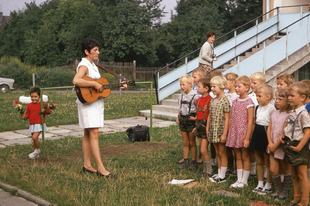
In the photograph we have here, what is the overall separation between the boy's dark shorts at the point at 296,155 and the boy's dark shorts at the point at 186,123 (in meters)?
2.11

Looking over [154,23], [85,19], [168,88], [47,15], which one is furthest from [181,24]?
[168,88]

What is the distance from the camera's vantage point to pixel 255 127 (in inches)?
214

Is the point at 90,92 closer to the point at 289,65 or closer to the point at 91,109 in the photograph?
the point at 91,109

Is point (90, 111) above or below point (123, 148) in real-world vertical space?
above

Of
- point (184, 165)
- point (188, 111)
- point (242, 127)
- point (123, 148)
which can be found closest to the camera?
point (242, 127)

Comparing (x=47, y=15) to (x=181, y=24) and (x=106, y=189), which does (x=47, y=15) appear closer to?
(x=181, y=24)

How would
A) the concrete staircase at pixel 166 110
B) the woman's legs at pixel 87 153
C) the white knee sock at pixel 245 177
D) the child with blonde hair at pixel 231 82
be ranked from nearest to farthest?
the white knee sock at pixel 245 177 → the child with blonde hair at pixel 231 82 → the woman's legs at pixel 87 153 → the concrete staircase at pixel 166 110

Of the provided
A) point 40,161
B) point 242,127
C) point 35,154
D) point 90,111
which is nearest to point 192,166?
point 242,127

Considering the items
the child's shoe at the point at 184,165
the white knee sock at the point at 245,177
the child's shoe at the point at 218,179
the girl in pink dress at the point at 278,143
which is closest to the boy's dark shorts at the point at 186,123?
the child's shoe at the point at 184,165

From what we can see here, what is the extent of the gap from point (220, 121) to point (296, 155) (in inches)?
55.0

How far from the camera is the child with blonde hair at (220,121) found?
5.77 m

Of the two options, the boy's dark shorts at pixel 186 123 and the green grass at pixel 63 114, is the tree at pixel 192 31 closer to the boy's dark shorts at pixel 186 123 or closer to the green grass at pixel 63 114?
the green grass at pixel 63 114

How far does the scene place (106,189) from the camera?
5.23 m

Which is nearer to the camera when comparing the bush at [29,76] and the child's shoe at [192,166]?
the child's shoe at [192,166]
